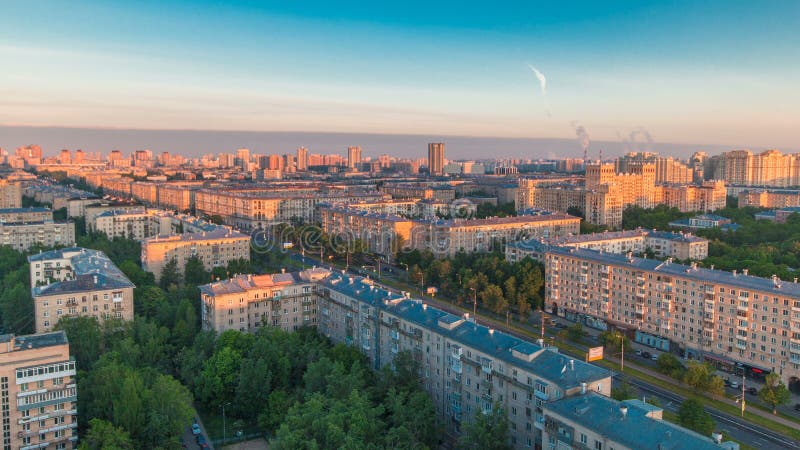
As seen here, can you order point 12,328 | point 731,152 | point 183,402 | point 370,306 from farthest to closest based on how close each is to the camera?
1. point 731,152
2. point 12,328
3. point 370,306
4. point 183,402

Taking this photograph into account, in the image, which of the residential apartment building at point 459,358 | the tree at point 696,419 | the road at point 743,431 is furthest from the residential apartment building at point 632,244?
the tree at point 696,419

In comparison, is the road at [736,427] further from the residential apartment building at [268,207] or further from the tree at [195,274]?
the residential apartment building at [268,207]

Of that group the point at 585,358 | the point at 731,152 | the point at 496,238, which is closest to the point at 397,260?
A: the point at 496,238

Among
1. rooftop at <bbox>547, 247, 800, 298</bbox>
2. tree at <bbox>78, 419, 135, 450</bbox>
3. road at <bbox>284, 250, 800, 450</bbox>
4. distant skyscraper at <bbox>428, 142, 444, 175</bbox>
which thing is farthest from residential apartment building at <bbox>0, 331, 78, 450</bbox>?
distant skyscraper at <bbox>428, 142, 444, 175</bbox>

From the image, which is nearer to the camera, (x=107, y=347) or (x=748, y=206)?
(x=107, y=347)

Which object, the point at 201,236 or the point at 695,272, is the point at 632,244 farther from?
the point at 201,236

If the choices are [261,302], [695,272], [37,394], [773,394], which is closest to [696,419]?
[773,394]

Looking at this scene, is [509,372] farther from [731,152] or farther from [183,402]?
[731,152]
